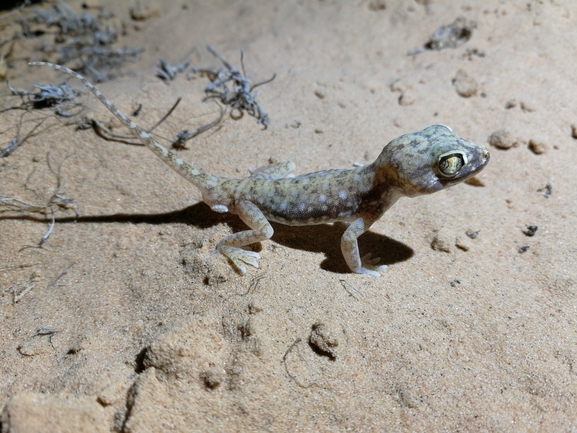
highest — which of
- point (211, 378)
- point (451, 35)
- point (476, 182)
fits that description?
point (451, 35)

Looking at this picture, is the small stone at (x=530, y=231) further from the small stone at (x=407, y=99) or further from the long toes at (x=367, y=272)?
the small stone at (x=407, y=99)

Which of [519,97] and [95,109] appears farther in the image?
[519,97]

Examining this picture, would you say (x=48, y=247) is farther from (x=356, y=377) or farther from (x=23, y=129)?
(x=356, y=377)

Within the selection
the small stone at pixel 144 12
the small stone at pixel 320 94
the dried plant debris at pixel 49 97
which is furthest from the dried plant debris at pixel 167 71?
the small stone at pixel 144 12


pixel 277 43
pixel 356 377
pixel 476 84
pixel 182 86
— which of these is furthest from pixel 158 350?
pixel 277 43

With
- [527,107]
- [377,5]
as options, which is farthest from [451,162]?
[377,5]

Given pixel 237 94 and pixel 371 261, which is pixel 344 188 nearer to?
pixel 371 261

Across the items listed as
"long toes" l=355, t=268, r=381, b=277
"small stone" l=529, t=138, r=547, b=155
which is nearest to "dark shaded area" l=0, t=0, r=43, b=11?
"long toes" l=355, t=268, r=381, b=277
